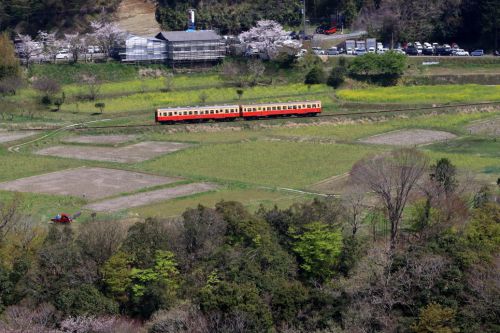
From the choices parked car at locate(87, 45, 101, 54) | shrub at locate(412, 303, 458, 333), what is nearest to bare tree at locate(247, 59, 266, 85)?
parked car at locate(87, 45, 101, 54)

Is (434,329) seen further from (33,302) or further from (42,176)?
(42,176)

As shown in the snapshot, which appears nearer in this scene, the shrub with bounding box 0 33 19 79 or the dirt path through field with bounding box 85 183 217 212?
the dirt path through field with bounding box 85 183 217 212

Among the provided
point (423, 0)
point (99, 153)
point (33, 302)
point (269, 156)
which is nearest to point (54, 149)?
point (99, 153)

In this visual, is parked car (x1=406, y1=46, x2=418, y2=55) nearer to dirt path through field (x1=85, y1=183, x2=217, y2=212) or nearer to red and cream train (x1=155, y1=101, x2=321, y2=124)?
red and cream train (x1=155, y1=101, x2=321, y2=124)

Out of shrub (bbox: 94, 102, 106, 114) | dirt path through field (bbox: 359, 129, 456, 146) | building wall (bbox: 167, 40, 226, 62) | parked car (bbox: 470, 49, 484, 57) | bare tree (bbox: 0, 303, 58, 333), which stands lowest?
bare tree (bbox: 0, 303, 58, 333)

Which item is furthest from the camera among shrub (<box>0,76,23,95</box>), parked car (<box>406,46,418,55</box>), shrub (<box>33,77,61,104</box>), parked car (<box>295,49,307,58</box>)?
parked car (<box>406,46,418,55</box>)

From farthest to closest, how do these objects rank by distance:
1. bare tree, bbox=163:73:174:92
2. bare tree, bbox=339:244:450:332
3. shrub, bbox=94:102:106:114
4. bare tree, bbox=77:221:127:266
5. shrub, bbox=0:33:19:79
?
bare tree, bbox=163:73:174:92, shrub, bbox=0:33:19:79, shrub, bbox=94:102:106:114, bare tree, bbox=77:221:127:266, bare tree, bbox=339:244:450:332

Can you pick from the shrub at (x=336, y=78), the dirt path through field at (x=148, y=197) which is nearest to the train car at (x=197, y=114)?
the shrub at (x=336, y=78)

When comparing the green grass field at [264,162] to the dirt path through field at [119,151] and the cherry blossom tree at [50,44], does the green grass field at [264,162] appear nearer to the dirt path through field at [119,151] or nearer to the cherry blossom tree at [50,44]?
the dirt path through field at [119,151]

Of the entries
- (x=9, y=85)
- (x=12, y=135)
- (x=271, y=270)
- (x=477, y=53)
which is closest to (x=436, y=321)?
(x=271, y=270)
